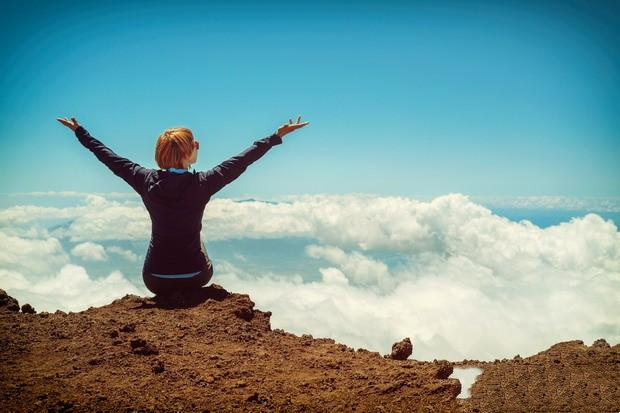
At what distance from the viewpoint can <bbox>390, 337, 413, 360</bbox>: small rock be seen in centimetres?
837

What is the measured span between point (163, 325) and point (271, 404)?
10.5ft

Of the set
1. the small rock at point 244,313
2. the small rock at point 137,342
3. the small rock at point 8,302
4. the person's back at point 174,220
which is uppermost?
the person's back at point 174,220

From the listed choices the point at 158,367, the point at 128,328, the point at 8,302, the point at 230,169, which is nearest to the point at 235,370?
the point at 158,367

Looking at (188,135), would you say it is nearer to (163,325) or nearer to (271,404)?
(163,325)

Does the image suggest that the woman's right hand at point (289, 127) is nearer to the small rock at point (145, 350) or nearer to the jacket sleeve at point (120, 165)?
the jacket sleeve at point (120, 165)

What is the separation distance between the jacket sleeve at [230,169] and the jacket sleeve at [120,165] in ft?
3.99

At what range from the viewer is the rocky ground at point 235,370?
20.4 ft

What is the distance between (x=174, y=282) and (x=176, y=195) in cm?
177

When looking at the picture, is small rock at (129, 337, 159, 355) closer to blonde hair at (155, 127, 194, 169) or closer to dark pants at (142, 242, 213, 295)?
dark pants at (142, 242, 213, 295)

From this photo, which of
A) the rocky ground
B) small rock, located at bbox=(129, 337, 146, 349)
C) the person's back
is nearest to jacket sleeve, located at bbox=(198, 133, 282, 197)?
the person's back

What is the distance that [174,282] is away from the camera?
32.3 feet

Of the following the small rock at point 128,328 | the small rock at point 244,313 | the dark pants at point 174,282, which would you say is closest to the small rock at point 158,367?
the small rock at point 128,328

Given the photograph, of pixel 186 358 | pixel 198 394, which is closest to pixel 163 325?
pixel 186 358

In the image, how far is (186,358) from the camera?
24.3 ft
